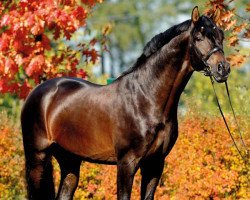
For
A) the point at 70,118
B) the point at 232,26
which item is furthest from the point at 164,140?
the point at 232,26

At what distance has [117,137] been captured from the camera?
17.1ft

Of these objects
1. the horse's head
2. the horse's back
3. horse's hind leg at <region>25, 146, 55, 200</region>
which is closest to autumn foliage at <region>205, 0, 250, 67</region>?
the horse's head

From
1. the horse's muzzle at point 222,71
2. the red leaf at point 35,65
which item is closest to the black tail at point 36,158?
the red leaf at point 35,65

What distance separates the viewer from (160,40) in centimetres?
521

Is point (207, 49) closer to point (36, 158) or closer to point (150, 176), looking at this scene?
point (150, 176)

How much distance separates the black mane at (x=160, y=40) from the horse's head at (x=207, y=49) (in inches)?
6.9

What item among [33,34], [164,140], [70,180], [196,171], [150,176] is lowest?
[196,171]

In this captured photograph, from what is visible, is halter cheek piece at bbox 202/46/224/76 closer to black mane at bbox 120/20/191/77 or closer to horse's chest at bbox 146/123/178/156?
black mane at bbox 120/20/191/77

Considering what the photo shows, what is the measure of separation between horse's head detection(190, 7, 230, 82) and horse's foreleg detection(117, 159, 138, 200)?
102cm

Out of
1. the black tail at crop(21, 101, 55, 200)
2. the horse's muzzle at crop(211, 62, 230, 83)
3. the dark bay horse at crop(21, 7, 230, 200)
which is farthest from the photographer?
the black tail at crop(21, 101, 55, 200)

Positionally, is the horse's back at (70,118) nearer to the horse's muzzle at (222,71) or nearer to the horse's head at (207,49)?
the horse's head at (207,49)

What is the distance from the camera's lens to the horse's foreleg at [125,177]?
16.6 feet

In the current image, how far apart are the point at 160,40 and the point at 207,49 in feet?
1.78

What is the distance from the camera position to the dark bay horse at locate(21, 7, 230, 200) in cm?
491
